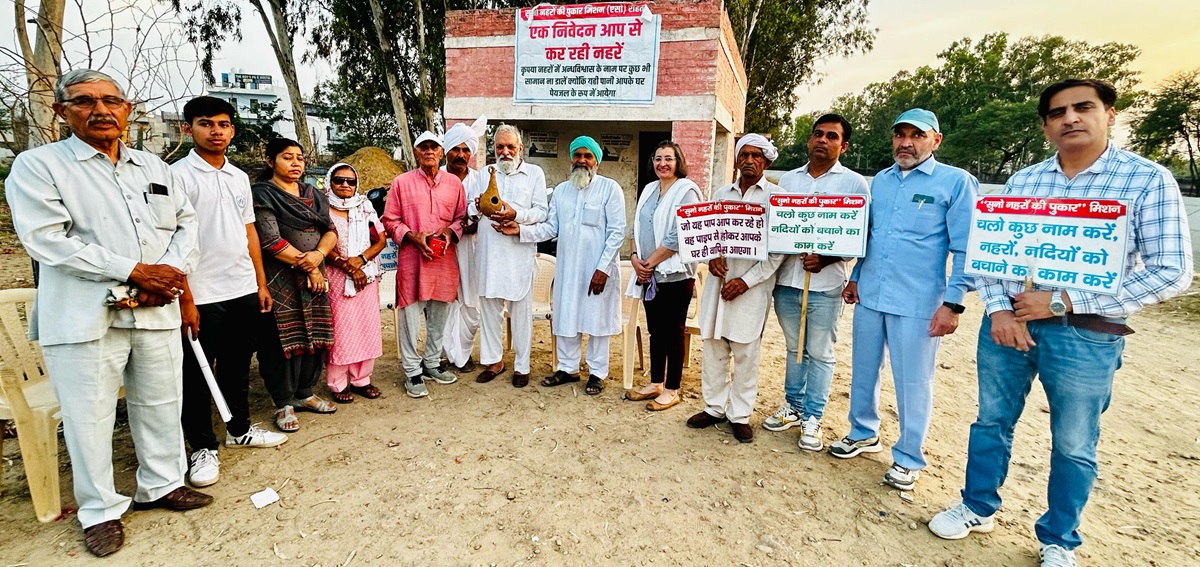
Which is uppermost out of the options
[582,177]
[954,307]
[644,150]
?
[644,150]

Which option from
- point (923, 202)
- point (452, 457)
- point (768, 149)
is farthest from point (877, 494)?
point (452, 457)

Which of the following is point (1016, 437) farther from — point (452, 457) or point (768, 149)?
point (452, 457)

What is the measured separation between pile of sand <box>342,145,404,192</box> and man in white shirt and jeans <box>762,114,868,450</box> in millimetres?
9607

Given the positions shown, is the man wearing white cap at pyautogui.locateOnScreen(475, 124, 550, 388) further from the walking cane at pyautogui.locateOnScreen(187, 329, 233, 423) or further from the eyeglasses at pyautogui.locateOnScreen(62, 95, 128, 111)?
the eyeglasses at pyautogui.locateOnScreen(62, 95, 128, 111)

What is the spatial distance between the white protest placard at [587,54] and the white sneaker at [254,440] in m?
7.08

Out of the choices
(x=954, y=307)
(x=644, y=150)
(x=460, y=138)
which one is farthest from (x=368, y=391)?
(x=644, y=150)

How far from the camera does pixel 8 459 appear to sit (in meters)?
3.11

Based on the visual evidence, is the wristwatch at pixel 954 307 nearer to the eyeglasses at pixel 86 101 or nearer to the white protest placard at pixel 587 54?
the eyeglasses at pixel 86 101

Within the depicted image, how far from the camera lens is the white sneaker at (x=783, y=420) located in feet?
12.0

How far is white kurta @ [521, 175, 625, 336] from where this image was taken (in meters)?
4.16

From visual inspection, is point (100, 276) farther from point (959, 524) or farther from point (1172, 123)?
point (1172, 123)

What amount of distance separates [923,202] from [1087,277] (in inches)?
34.7

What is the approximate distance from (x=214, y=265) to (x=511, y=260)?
1.86m

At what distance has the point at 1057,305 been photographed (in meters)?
2.13
